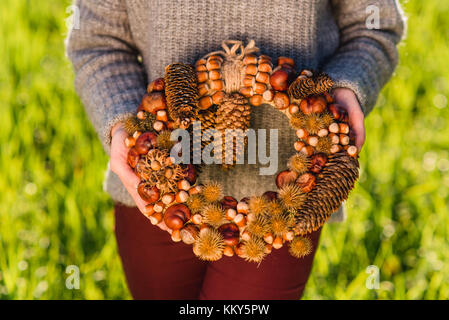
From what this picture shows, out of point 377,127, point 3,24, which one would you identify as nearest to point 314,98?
point 377,127

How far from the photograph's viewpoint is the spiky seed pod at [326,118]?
2.90 feet

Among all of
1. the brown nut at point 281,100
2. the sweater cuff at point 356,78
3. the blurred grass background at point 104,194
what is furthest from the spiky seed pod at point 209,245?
the blurred grass background at point 104,194

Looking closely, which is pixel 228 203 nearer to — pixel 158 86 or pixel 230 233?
pixel 230 233

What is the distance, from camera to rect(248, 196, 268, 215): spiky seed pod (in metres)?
0.85

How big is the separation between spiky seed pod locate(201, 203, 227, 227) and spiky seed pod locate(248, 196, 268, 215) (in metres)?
0.06

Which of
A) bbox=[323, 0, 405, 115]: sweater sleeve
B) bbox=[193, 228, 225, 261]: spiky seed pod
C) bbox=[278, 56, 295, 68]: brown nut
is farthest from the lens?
bbox=[323, 0, 405, 115]: sweater sleeve

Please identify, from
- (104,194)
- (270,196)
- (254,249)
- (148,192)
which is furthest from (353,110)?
(104,194)

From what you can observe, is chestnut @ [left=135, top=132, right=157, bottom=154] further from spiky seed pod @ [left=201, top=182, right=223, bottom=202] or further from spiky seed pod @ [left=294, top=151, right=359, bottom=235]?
spiky seed pod @ [left=294, top=151, right=359, bottom=235]

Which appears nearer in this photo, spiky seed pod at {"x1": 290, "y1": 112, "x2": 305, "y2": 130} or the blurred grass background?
spiky seed pod at {"x1": 290, "y1": 112, "x2": 305, "y2": 130}

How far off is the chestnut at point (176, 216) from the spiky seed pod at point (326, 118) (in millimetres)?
347

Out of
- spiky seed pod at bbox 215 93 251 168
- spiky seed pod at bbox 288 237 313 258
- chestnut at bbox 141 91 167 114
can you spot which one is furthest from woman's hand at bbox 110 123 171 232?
spiky seed pod at bbox 288 237 313 258

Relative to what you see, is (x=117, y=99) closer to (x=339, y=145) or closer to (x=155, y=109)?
(x=155, y=109)

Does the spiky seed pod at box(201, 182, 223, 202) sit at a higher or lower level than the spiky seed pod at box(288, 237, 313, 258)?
higher

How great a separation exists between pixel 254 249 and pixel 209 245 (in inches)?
3.6
